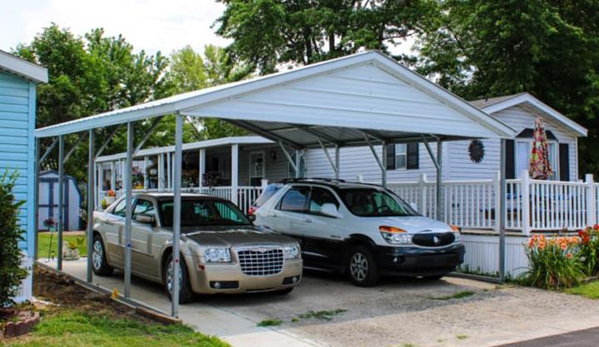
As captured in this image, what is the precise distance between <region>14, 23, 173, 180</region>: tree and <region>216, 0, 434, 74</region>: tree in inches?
273

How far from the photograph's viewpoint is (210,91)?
337 inches

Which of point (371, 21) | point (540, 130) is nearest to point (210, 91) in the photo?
point (540, 130)

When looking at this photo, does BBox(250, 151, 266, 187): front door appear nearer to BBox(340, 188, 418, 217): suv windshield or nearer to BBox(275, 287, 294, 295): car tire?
BBox(340, 188, 418, 217): suv windshield

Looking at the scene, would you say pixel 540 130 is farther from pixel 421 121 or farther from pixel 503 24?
pixel 503 24

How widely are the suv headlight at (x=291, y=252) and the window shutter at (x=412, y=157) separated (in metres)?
10.3

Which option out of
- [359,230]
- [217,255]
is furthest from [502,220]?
[217,255]

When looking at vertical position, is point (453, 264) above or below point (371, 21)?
below

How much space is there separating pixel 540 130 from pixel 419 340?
369 inches

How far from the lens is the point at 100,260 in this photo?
1183 cm

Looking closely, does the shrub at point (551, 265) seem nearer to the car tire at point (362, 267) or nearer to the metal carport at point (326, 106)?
the metal carport at point (326, 106)

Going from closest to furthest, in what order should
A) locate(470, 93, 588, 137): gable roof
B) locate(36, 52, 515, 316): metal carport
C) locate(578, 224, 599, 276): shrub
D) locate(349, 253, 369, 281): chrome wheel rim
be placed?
locate(36, 52, 515, 316): metal carport → locate(349, 253, 369, 281): chrome wheel rim → locate(578, 224, 599, 276): shrub → locate(470, 93, 588, 137): gable roof

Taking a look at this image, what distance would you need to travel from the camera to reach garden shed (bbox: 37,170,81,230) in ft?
77.0

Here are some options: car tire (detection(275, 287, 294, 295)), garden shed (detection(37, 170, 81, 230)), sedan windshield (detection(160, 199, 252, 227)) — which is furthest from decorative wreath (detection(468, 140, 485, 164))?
garden shed (detection(37, 170, 81, 230))

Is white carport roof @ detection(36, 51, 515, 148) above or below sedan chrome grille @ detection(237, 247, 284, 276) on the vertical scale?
above
